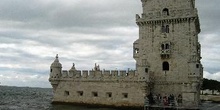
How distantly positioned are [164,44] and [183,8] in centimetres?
525

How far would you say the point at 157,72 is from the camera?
41.1 meters

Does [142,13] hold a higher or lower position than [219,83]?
higher

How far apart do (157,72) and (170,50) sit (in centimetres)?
333

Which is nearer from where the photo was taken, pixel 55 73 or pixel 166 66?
pixel 166 66

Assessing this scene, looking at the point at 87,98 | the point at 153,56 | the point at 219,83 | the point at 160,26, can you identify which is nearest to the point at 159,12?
the point at 160,26

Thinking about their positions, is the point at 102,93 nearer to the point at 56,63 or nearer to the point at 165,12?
the point at 56,63

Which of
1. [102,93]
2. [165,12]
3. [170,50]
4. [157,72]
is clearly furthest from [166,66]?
[102,93]

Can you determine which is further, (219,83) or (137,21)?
(219,83)

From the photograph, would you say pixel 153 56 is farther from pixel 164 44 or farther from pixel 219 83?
pixel 219 83

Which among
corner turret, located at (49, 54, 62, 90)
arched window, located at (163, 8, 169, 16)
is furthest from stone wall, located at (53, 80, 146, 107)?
arched window, located at (163, 8, 169, 16)

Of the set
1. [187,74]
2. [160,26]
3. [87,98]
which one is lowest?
[87,98]

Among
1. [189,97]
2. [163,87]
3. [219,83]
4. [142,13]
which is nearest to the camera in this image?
A: [189,97]

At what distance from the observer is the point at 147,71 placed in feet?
128

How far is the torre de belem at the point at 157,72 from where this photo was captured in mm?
38750
